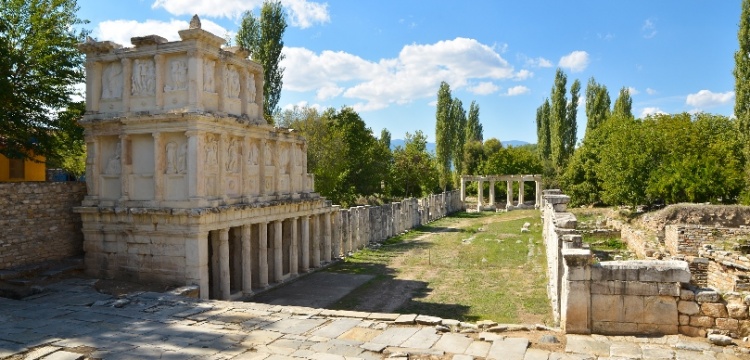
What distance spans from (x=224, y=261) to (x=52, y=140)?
632 centimetres

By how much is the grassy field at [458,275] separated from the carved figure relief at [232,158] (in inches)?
184

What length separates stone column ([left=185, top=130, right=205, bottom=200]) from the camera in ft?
42.3

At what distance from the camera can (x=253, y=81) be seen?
52.9 ft

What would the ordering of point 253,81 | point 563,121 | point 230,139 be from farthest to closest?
point 563,121, point 253,81, point 230,139

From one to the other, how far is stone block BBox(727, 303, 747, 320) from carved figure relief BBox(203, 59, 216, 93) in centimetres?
1175

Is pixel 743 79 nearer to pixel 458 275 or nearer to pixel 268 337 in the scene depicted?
pixel 458 275

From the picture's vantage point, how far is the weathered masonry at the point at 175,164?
42.7ft

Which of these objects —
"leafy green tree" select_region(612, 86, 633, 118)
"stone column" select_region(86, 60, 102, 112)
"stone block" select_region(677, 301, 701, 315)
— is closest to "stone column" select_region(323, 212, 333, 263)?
"stone column" select_region(86, 60, 102, 112)

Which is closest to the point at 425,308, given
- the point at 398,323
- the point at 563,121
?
the point at 398,323

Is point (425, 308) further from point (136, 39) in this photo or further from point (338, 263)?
point (136, 39)

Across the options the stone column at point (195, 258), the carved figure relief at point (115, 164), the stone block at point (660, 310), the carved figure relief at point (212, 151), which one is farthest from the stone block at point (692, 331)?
the carved figure relief at point (115, 164)

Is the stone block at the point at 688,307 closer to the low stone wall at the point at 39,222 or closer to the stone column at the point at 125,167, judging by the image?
the stone column at the point at 125,167

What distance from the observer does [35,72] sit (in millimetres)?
14852

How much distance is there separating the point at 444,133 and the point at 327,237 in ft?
95.7
